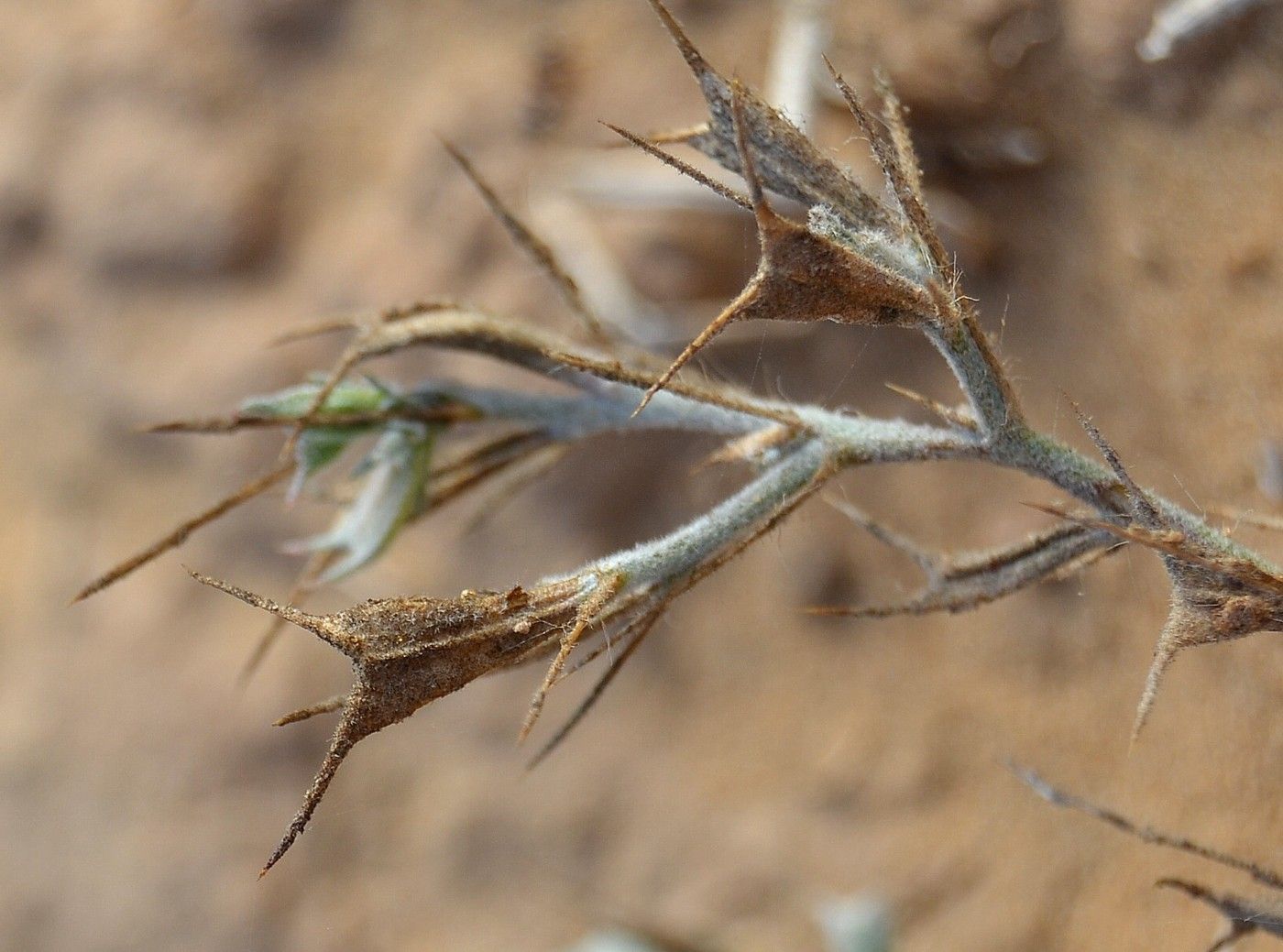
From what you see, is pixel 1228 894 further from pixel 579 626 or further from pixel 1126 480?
pixel 579 626

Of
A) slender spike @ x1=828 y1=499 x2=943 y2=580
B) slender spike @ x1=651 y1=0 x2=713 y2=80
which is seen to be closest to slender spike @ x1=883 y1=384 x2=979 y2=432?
slender spike @ x1=828 y1=499 x2=943 y2=580

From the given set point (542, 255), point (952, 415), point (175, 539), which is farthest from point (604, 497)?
point (952, 415)

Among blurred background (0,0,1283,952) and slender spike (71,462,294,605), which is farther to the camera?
blurred background (0,0,1283,952)

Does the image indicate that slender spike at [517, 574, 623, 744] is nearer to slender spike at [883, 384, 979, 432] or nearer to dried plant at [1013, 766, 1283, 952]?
slender spike at [883, 384, 979, 432]

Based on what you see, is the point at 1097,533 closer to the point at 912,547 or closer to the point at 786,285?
the point at 912,547

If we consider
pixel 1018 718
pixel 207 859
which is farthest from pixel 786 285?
pixel 207 859
